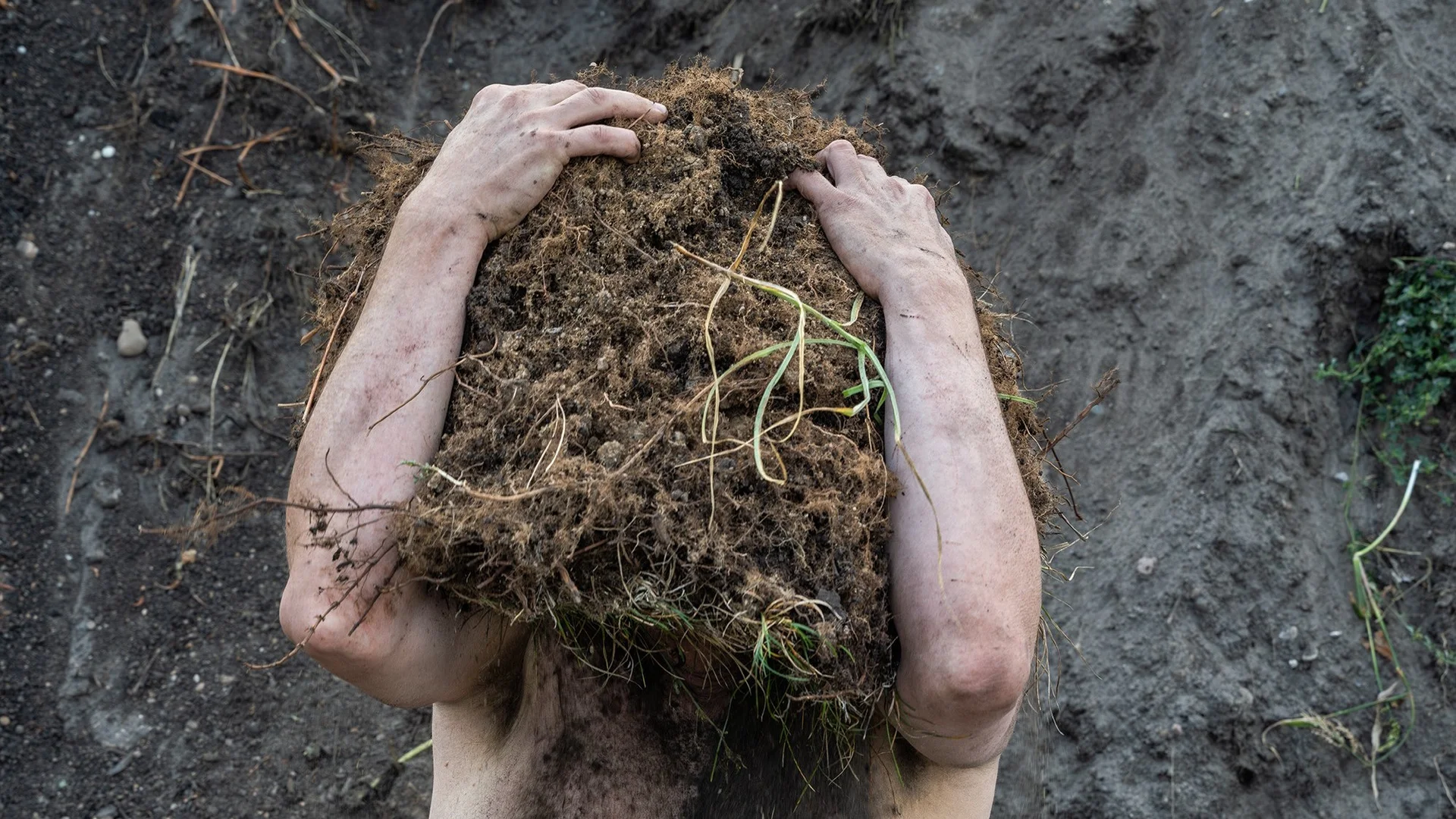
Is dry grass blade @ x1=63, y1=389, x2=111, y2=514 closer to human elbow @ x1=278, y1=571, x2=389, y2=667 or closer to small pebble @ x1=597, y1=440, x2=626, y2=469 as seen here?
human elbow @ x1=278, y1=571, x2=389, y2=667

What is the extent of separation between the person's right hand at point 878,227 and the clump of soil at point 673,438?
0.11ft

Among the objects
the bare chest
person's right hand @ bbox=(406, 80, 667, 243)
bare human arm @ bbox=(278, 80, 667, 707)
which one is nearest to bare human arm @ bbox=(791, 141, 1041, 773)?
the bare chest

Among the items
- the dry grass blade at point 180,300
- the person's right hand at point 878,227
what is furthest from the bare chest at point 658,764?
the dry grass blade at point 180,300

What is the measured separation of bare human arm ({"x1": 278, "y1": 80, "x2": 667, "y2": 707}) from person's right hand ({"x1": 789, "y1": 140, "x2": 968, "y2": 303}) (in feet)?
1.04

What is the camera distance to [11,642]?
3.09 meters

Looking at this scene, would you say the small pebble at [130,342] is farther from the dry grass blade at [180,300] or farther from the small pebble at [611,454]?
the small pebble at [611,454]

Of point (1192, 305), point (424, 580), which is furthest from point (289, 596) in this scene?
point (1192, 305)

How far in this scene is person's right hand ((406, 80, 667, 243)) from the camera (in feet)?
5.53

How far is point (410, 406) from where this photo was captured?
1551 millimetres

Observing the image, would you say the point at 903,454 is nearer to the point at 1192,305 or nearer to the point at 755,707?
the point at 755,707

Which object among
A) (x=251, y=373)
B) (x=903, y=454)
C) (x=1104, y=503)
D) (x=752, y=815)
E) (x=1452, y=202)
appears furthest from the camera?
(x=251, y=373)

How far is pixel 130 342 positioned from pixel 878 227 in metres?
2.80

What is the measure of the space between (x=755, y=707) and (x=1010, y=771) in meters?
1.62

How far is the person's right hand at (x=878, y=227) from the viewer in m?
1.69
